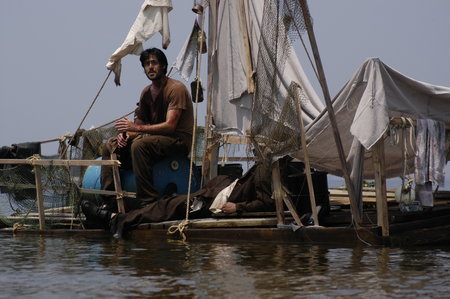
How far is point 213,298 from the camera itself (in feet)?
22.0

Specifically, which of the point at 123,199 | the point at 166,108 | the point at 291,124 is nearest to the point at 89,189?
the point at 123,199

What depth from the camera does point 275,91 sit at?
9.79 metres

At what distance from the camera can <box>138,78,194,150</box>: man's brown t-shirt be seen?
36.8 feet

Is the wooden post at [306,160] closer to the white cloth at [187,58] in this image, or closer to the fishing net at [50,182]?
the white cloth at [187,58]

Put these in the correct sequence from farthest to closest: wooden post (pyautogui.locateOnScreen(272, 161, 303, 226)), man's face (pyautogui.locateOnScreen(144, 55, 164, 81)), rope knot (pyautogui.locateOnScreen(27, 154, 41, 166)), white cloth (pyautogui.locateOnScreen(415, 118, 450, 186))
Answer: rope knot (pyautogui.locateOnScreen(27, 154, 41, 166)) → man's face (pyautogui.locateOnScreen(144, 55, 164, 81)) → wooden post (pyautogui.locateOnScreen(272, 161, 303, 226)) → white cloth (pyautogui.locateOnScreen(415, 118, 450, 186))

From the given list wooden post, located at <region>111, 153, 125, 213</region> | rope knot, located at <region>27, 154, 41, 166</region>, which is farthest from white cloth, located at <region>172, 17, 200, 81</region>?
rope knot, located at <region>27, 154, 41, 166</region>

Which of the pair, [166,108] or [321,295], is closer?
[321,295]

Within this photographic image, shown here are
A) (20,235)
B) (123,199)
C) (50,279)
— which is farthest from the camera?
(20,235)

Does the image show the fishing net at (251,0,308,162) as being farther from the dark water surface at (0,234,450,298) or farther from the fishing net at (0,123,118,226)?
the fishing net at (0,123,118,226)

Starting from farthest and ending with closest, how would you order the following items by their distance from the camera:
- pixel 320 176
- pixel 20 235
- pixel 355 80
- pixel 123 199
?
1. pixel 20 235
2. pixel 123 199
3. pixel 320 176
4. pixel 355 80

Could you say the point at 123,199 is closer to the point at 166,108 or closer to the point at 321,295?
the point at 166,108

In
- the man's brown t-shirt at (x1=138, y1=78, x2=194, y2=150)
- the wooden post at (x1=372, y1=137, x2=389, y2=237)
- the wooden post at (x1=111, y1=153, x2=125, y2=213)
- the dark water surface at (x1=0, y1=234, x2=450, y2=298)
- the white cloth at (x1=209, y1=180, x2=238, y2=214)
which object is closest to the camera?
the dark water surface at (x1=0, y1=234, x2=450, y2=298)

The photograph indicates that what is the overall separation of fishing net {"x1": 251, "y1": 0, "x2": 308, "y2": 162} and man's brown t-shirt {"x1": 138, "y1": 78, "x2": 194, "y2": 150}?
1.49 metres

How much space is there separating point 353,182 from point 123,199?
3.33 meters
